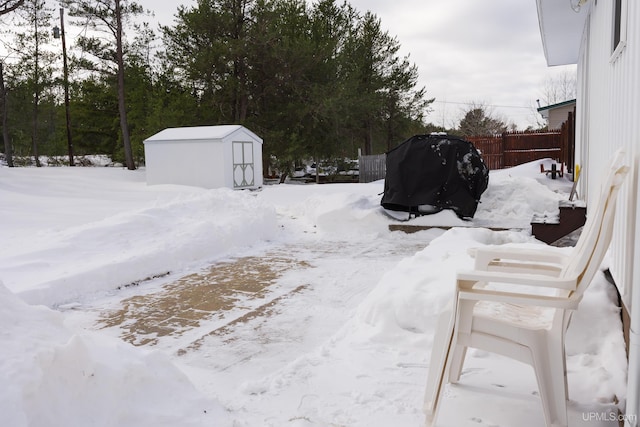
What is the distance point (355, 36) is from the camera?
28734 mm

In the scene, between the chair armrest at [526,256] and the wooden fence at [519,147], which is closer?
the chair armrest at [526,256]

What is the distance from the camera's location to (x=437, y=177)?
31.2 ft

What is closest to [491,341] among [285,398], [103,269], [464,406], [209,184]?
[464,406]

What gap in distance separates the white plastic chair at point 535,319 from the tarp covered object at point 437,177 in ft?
22.9

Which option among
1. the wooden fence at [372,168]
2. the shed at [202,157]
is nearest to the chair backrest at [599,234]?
the shed at [202,157]

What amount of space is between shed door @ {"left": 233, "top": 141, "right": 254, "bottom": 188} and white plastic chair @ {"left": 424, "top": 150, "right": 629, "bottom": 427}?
15729mm

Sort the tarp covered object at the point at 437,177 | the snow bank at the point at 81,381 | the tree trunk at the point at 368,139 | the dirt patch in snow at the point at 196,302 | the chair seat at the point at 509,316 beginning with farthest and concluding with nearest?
the tree trunk at the point at 368,139 < the tarp covered object at the point at 437,177 < the dirt patch in snow at the point at 196,302 < the chair seat at the point at 509,316 < the snow bank at the point at 81,381

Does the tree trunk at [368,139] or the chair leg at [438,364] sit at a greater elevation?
the tree trunk at [368,139]

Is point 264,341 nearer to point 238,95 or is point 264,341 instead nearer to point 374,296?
point 374,296

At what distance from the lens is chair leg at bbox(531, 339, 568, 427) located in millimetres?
2215

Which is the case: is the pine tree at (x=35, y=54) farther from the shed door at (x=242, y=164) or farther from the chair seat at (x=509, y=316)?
the chair seat at (x=509, y=316)

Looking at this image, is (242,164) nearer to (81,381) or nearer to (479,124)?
(81,381)

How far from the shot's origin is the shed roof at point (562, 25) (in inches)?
259

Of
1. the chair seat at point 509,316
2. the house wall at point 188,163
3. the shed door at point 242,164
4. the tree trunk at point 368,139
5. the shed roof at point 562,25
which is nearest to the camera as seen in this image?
the chair seat at point 509,316
